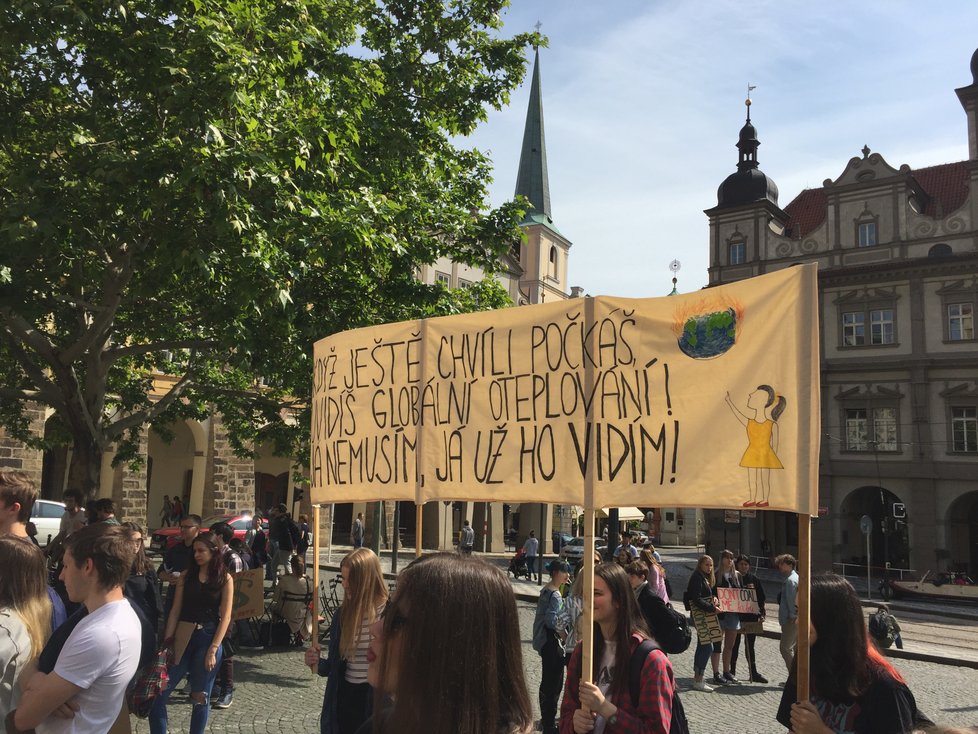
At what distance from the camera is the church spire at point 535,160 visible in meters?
59.5

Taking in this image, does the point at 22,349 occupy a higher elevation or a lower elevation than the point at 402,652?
higher

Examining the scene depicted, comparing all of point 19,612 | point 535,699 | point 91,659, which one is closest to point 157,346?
point 535,699

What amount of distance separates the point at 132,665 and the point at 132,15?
368 inches

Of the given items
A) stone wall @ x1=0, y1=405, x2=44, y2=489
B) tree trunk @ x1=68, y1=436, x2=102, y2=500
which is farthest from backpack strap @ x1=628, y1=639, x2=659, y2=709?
stone wall @ x1=0, y1=405, x2=44, y2=489

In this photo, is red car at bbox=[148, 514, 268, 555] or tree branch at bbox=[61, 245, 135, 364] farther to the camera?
red car at bbox=[148, 514, 268, 555]

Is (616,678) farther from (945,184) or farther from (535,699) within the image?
(945,184)

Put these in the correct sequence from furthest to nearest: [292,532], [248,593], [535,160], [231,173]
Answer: [535,160], [292,532], [248,593], [231,173]

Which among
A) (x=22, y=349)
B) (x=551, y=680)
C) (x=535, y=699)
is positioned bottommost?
(x=535, y=699)

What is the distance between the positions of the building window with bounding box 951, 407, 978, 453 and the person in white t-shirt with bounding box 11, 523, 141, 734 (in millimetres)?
34996

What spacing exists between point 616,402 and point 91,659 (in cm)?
267

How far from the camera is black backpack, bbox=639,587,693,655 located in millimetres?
6059

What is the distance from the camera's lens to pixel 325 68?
41.4 feet

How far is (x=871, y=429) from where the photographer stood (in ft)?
115

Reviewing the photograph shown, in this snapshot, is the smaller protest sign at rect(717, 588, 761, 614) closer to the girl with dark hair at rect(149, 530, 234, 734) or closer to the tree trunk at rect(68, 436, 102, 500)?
the girl with dark hair at rect(149, 530, 234, 734)
